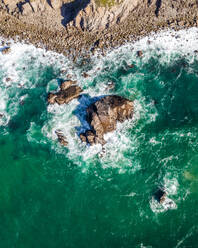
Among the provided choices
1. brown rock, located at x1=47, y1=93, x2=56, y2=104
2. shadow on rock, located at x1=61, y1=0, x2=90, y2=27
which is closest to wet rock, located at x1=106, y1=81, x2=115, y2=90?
brown rock, located at x1=47, y1=93, x2=56, y2=104

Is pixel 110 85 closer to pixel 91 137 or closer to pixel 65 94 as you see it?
pixel 65 94

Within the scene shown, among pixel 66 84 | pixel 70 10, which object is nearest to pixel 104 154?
pixel 66 84

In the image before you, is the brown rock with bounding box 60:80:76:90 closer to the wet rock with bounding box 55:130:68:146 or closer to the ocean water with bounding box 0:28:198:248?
the ocean water with bounding box 0:28:198:248

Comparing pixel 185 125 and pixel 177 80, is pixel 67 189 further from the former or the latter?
pixel 177 80

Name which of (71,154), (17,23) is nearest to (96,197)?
(71,154)

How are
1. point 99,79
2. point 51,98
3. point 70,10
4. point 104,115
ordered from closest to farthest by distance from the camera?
point 104,115, point 51,98, point 99,79, point 70,10

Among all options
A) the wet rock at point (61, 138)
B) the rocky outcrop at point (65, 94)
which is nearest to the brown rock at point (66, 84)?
the rocky outcrop at point (65, 94)
